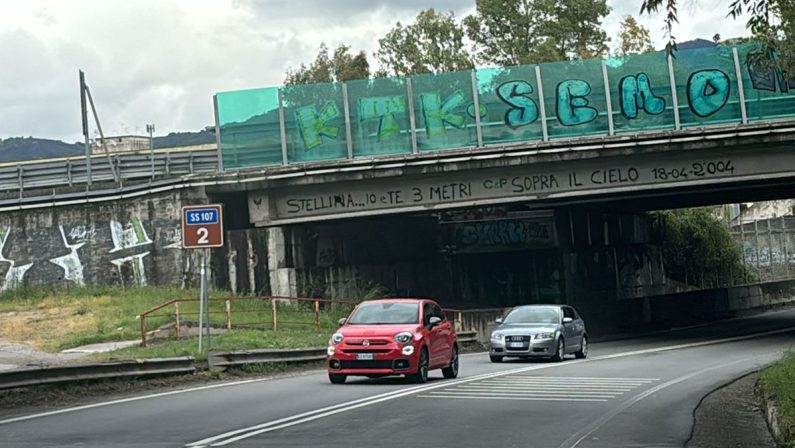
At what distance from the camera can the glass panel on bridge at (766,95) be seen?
36.5 m

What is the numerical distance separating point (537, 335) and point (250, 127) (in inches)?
540

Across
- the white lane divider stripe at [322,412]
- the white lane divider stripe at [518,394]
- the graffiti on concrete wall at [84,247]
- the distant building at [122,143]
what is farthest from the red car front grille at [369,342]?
the distant building at [122,143]

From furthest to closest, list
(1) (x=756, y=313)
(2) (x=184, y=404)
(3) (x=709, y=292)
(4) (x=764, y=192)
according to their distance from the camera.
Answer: (1) (x=756, y=313) < (3) (x=709, y=292) < (4) (x=764, y=192) < (2) (x=184, y=404)

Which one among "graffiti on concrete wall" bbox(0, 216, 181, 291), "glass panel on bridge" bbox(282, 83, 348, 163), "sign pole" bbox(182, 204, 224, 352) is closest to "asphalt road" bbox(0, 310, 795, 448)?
"sign pole" bbox(182, 204, 224, 352)

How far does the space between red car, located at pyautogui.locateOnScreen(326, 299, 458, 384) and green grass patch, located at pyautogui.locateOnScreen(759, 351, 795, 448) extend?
597 cm

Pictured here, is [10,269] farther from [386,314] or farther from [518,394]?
[518,394]

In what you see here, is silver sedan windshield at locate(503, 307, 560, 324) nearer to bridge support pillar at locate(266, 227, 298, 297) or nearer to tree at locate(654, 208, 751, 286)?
bridge support pillar at locate(266, 227, 298, 297)

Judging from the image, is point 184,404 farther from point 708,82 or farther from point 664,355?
point 708,82

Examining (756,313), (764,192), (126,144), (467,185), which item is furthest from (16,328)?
(126,144)

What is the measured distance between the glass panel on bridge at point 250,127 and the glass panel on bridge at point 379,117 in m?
2.54

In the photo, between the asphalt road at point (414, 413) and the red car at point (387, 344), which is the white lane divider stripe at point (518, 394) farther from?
the red car at point (387, 344)

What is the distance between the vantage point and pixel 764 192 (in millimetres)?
47469

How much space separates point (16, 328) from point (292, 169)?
379 inches

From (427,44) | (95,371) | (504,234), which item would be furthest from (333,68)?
(95,371)
